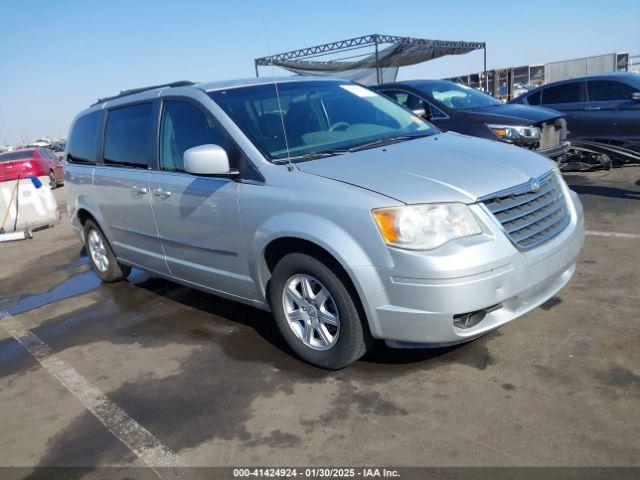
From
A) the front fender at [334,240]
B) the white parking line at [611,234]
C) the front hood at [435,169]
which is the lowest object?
the white parking line at [611,234]

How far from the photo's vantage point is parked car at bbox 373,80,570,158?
7.64 m

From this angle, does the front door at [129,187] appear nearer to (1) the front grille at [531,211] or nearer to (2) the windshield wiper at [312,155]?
(2) the windshield wiper at [312,155]

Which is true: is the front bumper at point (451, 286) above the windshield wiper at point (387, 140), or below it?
below

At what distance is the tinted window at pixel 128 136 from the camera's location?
4.53 metres

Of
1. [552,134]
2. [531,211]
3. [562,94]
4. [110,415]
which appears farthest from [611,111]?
[110,415]

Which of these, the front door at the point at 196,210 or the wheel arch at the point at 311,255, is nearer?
the wheel arch at the point at 311,255

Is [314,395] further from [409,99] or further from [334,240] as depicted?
[409,99]

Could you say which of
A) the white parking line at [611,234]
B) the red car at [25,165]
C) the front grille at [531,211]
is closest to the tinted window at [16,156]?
the red car at [25,165]

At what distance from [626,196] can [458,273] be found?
18.2ft

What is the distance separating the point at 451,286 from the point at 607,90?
27.9ft

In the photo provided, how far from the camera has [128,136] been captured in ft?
15.8

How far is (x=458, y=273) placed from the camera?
8.94 feet

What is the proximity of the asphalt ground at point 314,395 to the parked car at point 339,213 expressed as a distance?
33 centimetres

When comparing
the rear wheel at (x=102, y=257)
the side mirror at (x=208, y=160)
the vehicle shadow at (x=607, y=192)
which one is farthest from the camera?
the vehicle shadow at (x=607, y=192)
